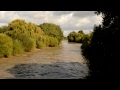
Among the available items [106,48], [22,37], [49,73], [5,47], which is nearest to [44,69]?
[49,73]

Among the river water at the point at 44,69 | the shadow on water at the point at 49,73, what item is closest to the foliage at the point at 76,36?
the river water at the point at 44,69

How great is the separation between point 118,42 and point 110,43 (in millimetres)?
324

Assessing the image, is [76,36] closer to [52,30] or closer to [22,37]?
[52,30]

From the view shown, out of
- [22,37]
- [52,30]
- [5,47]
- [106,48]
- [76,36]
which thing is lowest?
[5,47]

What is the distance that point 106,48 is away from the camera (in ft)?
19.2

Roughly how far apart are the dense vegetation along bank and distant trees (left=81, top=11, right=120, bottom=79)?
1597 cm

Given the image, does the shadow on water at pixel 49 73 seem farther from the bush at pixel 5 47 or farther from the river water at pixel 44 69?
the bush at pixel 5 47

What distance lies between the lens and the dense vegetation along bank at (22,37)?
879 inches

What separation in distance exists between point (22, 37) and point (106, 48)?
23.2 m

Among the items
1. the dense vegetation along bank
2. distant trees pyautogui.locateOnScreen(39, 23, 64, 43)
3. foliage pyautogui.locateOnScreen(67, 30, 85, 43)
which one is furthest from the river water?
foliage pyautogui.locateOnScreen(67, 30, 85, 43)

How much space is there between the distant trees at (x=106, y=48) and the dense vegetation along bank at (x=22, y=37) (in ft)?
52.4
